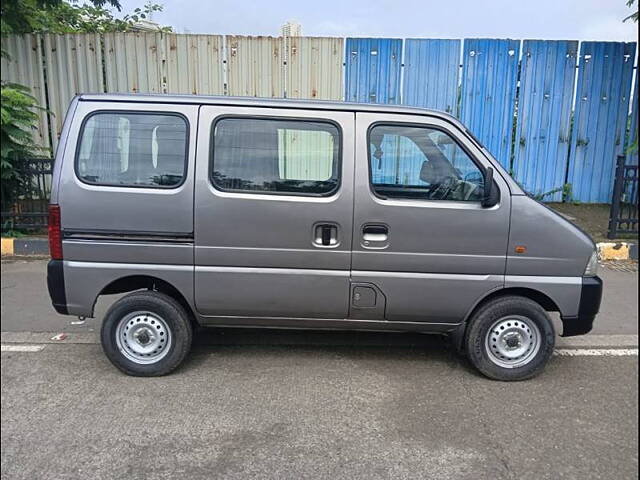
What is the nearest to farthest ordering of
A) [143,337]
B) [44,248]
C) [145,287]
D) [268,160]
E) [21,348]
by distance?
[268,160] < [143,337] < [145,287] < [21,348] < [44,248]

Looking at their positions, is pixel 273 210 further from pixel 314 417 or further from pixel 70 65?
pixel 70 65

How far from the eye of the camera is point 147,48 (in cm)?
856

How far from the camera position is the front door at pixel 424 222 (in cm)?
346

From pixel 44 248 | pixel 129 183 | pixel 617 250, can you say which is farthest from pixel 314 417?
pixel 617 250

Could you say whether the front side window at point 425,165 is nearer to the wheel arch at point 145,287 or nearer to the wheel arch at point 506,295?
the wheel arch at point 506,295

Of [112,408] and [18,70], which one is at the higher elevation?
[18,70]

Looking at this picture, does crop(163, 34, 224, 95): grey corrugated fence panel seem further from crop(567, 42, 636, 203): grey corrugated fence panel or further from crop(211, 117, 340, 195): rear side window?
crop(567, 42, 636, 203): grey corrugated fence panel

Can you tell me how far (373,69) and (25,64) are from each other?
6.08 metres

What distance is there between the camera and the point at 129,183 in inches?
137

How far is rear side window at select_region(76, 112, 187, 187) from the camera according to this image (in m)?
3.48

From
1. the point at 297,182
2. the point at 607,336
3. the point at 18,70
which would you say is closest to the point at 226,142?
the point at 297,182

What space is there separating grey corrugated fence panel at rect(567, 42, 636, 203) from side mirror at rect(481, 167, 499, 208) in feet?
21.1

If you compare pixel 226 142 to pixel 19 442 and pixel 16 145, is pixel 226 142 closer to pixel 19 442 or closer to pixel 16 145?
pixel 19 442

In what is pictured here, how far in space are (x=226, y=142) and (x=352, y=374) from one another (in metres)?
1.98
